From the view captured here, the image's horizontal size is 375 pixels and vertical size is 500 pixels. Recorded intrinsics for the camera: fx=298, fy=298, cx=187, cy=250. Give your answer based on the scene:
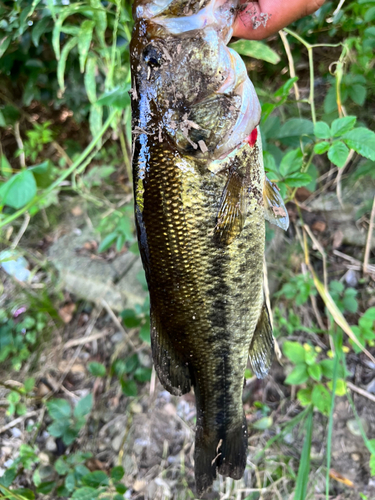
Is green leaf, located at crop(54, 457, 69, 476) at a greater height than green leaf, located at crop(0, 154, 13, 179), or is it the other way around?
green leaf, located at crop(0, 154, 13, 179)

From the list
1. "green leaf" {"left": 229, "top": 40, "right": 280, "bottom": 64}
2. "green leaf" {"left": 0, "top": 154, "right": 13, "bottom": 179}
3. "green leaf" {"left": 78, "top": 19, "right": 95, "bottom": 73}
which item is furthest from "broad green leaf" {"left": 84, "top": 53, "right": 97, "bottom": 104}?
"green leaf" {"left": 0, "top": 154, "right": 13, "bottom": 179}

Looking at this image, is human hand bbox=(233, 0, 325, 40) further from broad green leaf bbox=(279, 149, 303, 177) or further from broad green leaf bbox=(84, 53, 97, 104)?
broad green leaf bbox=(84, 53, 97, 104)

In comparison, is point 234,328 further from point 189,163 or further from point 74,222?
point 74,222

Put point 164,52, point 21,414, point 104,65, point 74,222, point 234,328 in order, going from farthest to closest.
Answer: point 74,222 → point 21,414 → point 104,65 → point 234,328 → point 164,52

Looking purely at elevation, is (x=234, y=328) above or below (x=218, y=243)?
below

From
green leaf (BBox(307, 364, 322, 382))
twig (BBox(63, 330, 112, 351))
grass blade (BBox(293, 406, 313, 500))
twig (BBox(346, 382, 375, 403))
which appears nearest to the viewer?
grass blade (BBox(293, 406, 313, 500))

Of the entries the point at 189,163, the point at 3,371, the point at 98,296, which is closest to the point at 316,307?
the point at 189,163

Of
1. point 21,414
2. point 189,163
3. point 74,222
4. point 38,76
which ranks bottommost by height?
point 21,414
